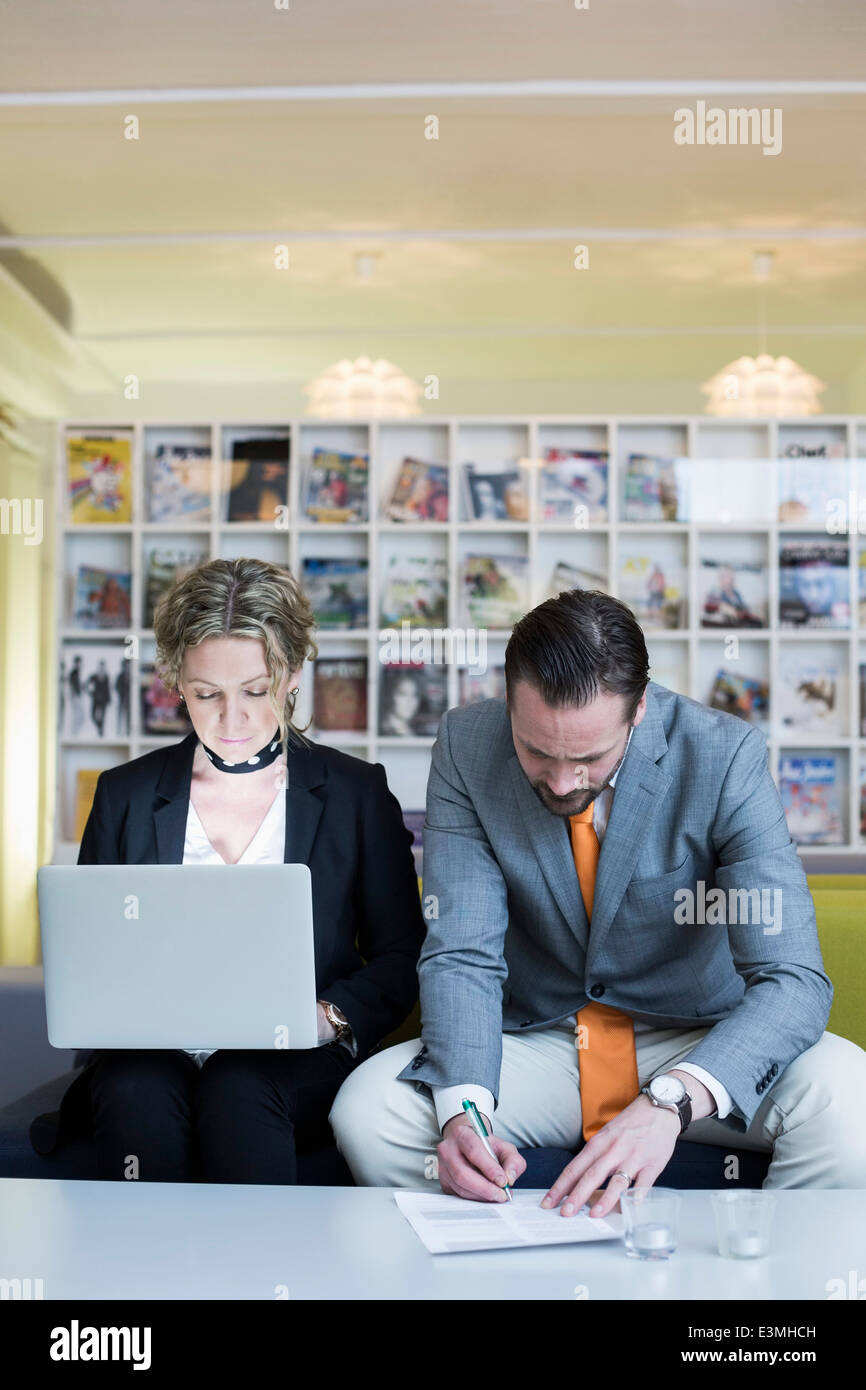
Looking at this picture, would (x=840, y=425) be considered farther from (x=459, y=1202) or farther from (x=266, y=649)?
(x=459, y=1202)

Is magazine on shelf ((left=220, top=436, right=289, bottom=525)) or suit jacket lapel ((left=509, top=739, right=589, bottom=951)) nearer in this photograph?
suit jacket lapel ((left=509, top=739, right=589, bottom=951))

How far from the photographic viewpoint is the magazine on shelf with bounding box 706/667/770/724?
16.7 ft

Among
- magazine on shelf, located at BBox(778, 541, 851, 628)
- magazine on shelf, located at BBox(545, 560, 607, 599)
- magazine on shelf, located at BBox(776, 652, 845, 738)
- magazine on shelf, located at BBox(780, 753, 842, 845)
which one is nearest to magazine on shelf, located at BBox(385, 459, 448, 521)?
magazine on shelf, located at BBox(545, 560, 607, 599)

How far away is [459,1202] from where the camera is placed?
1417 millimetres

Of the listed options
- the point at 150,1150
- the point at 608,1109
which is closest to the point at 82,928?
the point at 150,1150

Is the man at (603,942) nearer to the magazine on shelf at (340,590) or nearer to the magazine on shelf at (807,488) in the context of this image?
the magazine on shelf at (340,590)

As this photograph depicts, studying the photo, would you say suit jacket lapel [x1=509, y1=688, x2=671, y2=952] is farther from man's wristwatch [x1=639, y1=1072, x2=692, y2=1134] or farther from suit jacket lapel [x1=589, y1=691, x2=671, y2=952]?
man's wristwatch [x1=639, y1=1072, x2=692, y2=1134]

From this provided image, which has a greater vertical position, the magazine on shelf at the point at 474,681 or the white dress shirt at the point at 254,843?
the magazine on shelf at the point at 474,681

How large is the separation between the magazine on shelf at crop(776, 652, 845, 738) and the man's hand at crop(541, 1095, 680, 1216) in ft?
12.2

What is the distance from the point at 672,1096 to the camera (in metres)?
1.55

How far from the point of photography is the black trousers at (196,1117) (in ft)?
5.64

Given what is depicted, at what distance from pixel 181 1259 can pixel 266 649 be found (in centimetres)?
111

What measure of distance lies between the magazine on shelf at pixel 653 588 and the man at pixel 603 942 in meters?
3.14

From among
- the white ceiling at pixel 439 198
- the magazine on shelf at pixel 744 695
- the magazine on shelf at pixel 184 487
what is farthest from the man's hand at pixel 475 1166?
the magazine on shelf at pixel 184 487
